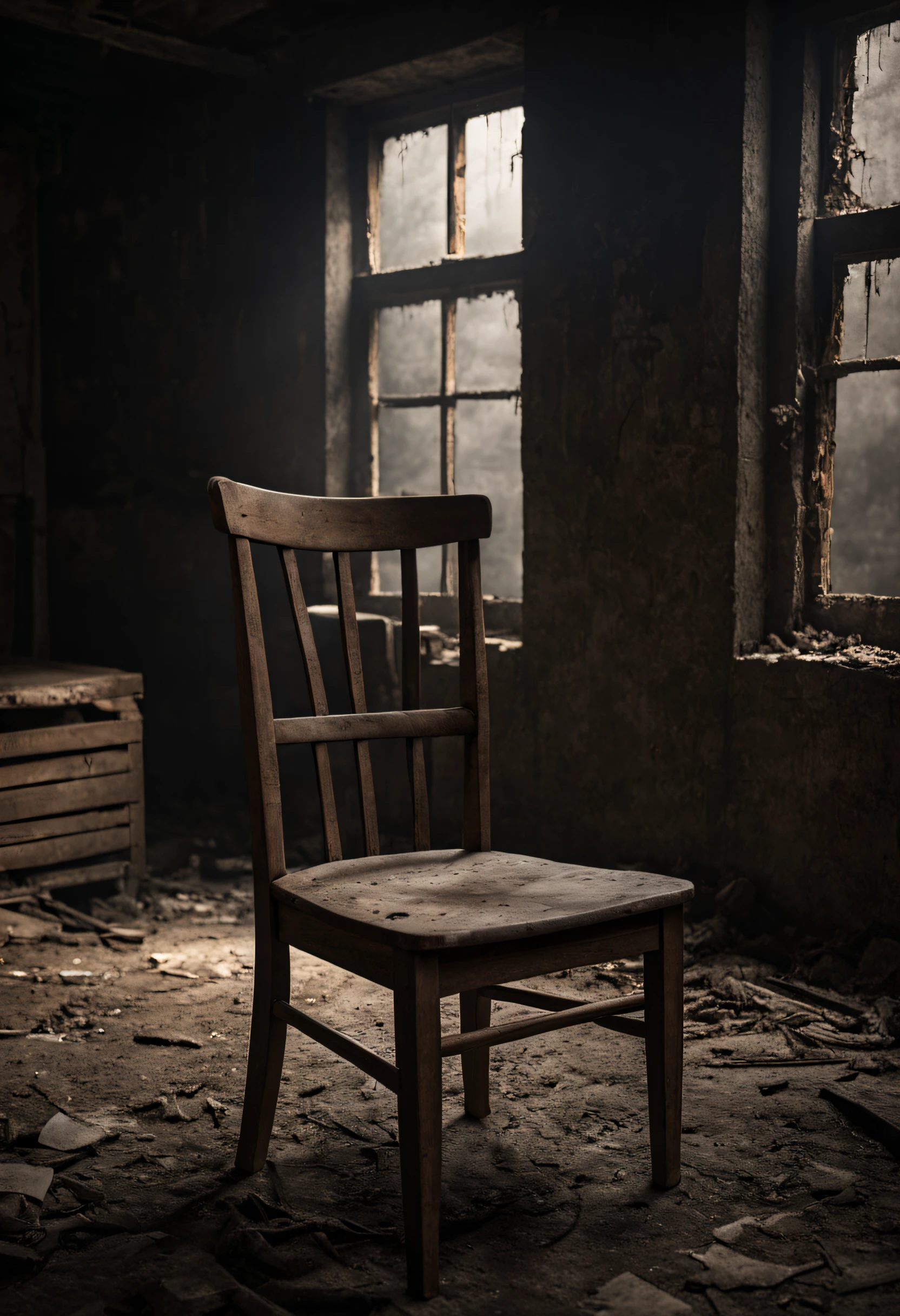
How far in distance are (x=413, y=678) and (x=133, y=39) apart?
2929 millimetres

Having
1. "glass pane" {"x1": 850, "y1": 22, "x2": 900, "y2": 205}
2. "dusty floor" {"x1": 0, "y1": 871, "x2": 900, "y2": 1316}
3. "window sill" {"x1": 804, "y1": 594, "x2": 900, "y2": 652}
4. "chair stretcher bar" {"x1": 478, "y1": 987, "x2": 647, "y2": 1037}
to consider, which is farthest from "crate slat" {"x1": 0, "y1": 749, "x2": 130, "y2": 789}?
"glass pane" {"x1": 850, "y1": 22, "x2": 900, "y2": 205}

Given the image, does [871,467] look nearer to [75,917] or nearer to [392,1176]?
[75,917]

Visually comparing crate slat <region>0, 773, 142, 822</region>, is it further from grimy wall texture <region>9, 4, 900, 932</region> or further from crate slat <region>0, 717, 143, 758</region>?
grimy wall texture <region>9, 4, 900, 932</region>

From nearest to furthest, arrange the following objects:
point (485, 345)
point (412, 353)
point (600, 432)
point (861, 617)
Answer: point (861, 617)
point (600, 432)
point (485, 345)
point (412, 353)

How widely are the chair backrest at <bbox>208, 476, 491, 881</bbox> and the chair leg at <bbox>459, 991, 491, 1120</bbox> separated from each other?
28cm

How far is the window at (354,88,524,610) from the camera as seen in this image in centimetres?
366

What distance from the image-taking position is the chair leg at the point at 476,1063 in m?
1.99

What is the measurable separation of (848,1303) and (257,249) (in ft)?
12.2

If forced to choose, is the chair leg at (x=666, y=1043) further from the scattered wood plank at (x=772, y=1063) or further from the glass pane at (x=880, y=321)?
the glass pane at (x=880, y=321)

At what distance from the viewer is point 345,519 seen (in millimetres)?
1904

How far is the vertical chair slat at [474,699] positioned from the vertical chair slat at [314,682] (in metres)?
0.25

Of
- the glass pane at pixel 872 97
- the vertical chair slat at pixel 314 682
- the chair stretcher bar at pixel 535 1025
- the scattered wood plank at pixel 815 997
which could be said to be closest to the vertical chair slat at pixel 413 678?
the vertical chair slat at pixel 314 682

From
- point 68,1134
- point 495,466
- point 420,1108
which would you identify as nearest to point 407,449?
point 495,466

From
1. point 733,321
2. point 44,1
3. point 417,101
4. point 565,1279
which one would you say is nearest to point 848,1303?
point 565,1279
